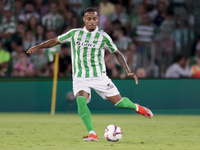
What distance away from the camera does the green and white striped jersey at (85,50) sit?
296 inches

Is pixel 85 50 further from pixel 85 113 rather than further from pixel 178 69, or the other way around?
pixel 178 69

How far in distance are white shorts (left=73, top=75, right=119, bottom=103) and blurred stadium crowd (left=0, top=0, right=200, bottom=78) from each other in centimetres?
576

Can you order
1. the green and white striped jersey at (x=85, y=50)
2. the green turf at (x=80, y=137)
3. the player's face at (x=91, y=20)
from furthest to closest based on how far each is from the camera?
the green and white striped jersey at (x=85, y=50)
the player's face at (x=91, y=20)
the green turf at (x=80, y=137)

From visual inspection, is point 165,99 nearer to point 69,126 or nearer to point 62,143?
point 69,126

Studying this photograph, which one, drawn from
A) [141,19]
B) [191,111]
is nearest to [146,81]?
[191,111]

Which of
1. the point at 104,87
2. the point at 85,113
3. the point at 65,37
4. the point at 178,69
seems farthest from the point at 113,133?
the point at 178,69

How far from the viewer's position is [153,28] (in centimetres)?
1491

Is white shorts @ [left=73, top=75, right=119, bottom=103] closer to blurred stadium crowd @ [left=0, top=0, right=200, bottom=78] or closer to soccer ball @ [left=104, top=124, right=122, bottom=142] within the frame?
soccer ball @ [left=104, top=124, right=122, bottom=142]

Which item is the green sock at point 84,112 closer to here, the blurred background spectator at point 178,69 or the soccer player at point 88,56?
the soccer player at point 88,56

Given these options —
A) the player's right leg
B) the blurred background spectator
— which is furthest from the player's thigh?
the blurred background spectator

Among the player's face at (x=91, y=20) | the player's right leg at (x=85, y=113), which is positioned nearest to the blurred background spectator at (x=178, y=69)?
the player's face at (x=91, y=20)

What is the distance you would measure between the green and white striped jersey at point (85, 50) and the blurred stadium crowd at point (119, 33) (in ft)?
18.5

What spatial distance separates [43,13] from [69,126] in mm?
6445

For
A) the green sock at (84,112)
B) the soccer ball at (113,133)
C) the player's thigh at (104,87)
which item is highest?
the player's thigh at (104,87)
